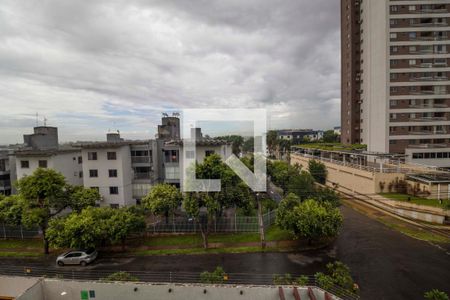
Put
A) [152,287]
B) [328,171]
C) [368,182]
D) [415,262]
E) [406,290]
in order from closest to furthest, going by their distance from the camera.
Answer: [152,287]
[406,290]
[415,262]
[368,182]
[328,171]

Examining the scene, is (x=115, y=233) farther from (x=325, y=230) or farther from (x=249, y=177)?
(x=325, y=230)

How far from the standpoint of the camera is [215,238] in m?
18.3

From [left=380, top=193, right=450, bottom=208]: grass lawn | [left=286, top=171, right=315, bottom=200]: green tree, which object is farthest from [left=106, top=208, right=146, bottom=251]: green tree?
[left=380, top=193, right=450, bottom=208]: grass lawn

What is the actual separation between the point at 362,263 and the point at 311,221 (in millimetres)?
3638

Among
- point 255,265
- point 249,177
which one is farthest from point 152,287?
point 249,177

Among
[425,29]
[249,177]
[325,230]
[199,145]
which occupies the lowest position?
[325,230]

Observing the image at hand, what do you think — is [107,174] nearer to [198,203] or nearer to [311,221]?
[198,203]

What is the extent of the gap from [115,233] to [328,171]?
31.5m

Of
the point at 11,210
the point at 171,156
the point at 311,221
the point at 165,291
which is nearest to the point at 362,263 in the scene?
the point at 311,221

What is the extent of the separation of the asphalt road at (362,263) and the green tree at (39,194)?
2849mm

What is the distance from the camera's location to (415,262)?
559 inches

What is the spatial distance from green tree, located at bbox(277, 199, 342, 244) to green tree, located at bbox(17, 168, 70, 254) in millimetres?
16590

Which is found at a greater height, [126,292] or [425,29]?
[425,29]

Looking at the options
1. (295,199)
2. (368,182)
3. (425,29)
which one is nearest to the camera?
(295,199)
